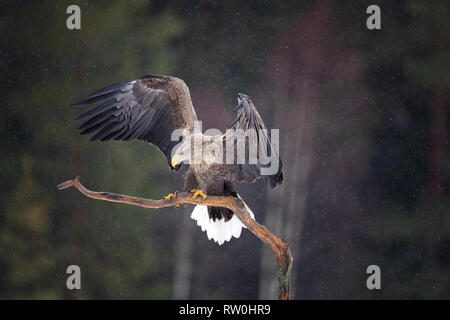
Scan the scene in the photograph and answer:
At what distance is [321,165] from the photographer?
19.2 feet

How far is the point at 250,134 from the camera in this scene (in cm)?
335

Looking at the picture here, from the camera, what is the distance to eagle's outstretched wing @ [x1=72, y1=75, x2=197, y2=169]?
12.4ft

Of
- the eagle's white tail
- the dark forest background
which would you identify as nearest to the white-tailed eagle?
the eagle's white tail

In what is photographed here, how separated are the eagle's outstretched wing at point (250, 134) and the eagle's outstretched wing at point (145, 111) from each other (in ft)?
1.74

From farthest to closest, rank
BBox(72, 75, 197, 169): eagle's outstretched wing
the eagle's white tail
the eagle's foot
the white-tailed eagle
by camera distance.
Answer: the eagle's white tail < BBox(72, 75, 197, 169): eagle's outstretched wing < the eagle's foot < the white-tailed eagle

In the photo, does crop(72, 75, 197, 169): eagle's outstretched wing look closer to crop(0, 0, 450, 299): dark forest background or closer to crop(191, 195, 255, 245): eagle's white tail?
crop(191, 195, 255, 245): eagle's white tail

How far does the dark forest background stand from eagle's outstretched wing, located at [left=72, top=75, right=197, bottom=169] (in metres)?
1.81

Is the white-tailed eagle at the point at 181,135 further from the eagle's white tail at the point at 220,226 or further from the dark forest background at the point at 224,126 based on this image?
the dark forest background at the point at 224,126

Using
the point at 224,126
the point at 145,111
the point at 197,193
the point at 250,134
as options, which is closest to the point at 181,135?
the point at 145,111

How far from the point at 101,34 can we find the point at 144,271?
240cm

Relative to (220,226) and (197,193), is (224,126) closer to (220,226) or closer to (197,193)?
(220,226)

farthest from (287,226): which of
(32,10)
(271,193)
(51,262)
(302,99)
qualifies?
(32,10)

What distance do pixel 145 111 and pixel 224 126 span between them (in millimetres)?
1906

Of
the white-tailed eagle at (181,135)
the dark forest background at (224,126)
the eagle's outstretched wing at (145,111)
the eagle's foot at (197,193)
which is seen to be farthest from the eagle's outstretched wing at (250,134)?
the dark forest background at (224,126)
